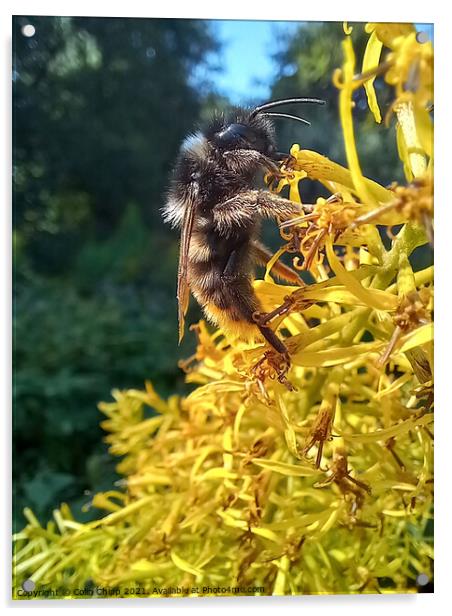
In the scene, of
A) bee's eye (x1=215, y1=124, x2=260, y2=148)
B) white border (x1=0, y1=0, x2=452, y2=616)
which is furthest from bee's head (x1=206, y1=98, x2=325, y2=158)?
white border (x1=0, y1=0, x2=452, y2=616)

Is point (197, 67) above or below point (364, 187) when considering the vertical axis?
above

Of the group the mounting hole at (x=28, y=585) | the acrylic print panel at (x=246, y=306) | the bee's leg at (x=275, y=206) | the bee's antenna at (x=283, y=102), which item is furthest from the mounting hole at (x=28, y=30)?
the mounting hole at (x=28, y=585)

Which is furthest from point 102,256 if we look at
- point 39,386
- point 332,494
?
point 332,494

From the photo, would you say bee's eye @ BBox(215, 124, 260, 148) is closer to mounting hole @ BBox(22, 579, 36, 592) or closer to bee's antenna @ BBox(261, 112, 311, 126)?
bee's antenna @ BBox(261, 112, 311, 126)

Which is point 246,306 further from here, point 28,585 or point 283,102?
point 28,585
